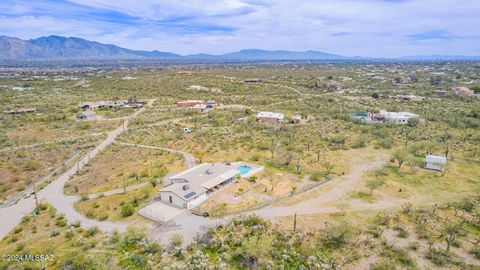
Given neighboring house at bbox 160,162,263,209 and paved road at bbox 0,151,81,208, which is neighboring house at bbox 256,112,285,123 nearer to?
neighboring house at bbox 160,162,263,209

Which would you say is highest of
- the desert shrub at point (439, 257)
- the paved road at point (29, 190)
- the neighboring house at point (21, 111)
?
the neighboring house at point (21, 111)

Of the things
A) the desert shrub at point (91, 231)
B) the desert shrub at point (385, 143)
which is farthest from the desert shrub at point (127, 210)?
the desert shrub at point (385, 143)

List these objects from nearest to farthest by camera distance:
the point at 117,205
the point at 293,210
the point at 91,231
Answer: the point at 91,231 < the point at 293,210 < the point at 117,205

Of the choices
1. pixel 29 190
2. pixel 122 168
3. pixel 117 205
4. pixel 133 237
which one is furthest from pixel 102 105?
pixel 133 237

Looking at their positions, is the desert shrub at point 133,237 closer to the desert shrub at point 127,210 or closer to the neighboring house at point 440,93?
the desert shrub at point 127,210

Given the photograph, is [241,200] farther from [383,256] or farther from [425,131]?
[425,131]

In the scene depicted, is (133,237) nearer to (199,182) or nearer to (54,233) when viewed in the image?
(54,233)

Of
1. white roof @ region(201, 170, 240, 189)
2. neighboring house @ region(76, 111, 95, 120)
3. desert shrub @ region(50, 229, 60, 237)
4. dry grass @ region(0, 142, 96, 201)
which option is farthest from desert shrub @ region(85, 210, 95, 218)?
neighboring house @ region(76, 111, 95, 120)
